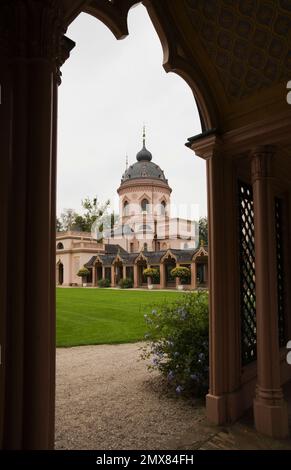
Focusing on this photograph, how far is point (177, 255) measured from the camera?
114ft

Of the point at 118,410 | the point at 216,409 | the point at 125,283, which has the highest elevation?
the point at 216,409

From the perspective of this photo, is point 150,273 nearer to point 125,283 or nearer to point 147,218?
point 125,283

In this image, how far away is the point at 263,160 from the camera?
162 inches

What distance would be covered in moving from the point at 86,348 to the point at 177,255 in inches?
1045

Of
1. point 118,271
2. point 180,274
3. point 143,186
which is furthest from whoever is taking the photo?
point 143,186

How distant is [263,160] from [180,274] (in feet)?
94.7

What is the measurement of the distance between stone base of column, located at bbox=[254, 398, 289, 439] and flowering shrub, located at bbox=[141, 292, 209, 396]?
1.08 m

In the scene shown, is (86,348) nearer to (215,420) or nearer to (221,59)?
(215,420)

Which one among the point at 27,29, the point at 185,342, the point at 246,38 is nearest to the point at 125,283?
the point at 185,342

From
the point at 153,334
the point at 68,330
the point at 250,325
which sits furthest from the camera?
the point at 68,330

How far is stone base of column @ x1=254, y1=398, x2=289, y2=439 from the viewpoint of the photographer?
3.68m

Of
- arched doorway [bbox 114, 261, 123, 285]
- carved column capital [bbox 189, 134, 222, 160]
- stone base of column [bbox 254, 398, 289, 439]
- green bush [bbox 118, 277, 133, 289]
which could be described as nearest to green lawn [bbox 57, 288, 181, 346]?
stone base of column [bbox 254, 398, 289, 439]

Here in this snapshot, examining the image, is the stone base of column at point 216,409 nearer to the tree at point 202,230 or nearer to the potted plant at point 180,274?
the potted plant at point 180,274
